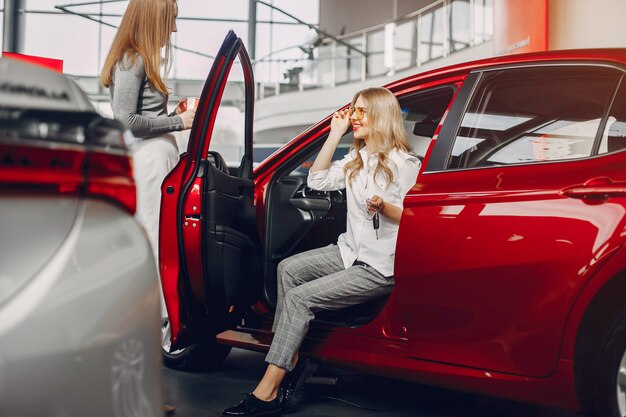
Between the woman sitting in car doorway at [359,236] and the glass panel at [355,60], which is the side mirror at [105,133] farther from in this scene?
the glass panel at [355,60]

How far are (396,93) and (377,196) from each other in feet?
1.57

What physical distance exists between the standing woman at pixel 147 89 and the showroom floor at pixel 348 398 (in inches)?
26.5

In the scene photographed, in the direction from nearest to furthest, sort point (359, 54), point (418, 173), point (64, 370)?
point (64, 370) < point (418, 173) < point (359, 54)

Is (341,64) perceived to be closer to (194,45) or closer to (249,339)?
(194,45)

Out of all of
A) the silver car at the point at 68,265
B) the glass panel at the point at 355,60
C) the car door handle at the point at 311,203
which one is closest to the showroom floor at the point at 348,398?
the car door handle at the point at 311,203

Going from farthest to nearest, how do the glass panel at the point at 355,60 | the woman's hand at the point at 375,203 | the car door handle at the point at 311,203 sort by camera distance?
1. the glass panel at the point at 355,60
2. the car door handle at the point at 311,203
3. the woman's hand at the point at 375,203

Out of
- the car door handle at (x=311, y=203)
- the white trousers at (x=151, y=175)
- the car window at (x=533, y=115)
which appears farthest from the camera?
the car door handle at (x=311, y=203)

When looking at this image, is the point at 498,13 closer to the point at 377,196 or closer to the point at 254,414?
the point at 377,196

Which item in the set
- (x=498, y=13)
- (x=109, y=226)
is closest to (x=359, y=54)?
(x=498, y=13)

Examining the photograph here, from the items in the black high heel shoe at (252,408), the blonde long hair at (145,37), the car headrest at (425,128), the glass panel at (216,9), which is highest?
the glass panel at (216,9)

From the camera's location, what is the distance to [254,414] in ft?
9.44

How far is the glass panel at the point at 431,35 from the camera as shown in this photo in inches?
479

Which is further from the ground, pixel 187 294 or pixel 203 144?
pixel 203 144

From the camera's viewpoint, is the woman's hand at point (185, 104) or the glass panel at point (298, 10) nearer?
the woman's hand at point (185, 104)
